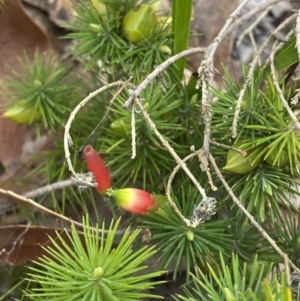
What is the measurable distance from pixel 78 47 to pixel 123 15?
3.2 inches

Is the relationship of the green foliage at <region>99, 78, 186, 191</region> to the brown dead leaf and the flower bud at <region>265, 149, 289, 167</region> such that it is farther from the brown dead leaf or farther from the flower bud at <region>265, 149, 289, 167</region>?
the brown dead leaf

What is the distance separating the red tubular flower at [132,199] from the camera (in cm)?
56

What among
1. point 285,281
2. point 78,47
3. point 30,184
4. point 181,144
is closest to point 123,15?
point 78,47

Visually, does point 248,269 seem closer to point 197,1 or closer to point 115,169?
point 115,169

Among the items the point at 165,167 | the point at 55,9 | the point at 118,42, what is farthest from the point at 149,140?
the point at 55,9

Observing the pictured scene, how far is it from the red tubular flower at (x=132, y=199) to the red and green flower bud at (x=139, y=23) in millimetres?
227

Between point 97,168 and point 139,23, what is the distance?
210 mm

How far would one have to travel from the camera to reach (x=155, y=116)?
598mm

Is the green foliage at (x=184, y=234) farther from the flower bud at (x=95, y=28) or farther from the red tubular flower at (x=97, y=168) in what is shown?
the flower bud at (x=95, y=28)

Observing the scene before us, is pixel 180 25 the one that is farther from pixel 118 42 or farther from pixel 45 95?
pixel 45 95

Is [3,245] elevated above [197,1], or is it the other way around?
[197,1]

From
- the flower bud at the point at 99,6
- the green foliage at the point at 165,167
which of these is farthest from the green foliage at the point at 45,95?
the flower bud at the point at 99,6

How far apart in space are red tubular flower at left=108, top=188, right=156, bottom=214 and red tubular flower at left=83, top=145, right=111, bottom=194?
0.04m

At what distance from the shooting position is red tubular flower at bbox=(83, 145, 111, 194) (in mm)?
589
